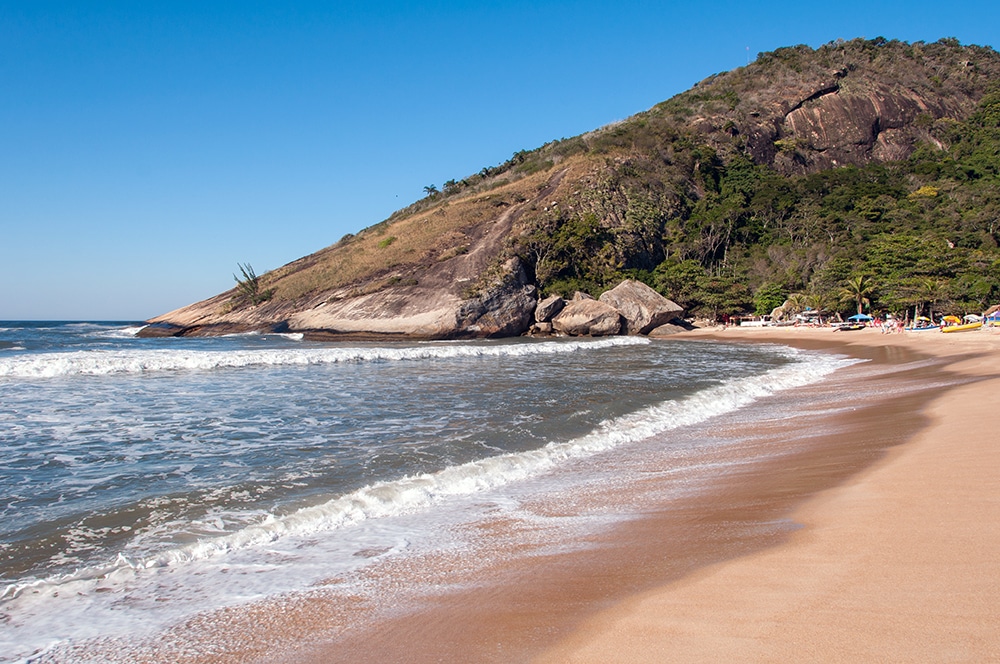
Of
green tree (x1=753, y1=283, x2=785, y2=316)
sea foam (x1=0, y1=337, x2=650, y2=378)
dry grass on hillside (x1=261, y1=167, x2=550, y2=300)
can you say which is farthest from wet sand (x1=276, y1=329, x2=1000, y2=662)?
green tree (x1=753, y1=283, x2=785, y2=316)

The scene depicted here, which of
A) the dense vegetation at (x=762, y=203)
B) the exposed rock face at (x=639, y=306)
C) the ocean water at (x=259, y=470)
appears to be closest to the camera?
the ocean water at (x=259, y=470)

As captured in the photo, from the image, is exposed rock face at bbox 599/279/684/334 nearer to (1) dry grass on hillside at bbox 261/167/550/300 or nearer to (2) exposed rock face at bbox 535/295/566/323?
(2) exposed rock face at bbox 535/295/566/323

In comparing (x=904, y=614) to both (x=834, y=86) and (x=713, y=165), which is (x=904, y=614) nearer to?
(x=713, y=165)

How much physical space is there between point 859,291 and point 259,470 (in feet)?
166

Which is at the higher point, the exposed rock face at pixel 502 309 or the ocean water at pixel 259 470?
the exposed rock face at pixel 502 309

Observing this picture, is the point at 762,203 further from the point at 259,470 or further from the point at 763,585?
the point at 763,585

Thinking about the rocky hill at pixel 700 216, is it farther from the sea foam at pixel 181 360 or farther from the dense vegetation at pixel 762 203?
the sea foam at pixel 181 360

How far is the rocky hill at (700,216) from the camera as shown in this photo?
47.4 metres

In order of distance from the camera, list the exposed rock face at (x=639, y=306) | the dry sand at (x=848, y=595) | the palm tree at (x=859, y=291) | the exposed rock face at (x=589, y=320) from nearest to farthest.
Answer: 1. the dry sand at (x=848, y=595)
2. the exposed rock face at (x=589, y=320)
3. the exposed rock face at (x=639, y=306)
4. the palm tree at (x=859, y=291)

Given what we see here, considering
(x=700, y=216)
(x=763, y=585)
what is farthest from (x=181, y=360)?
(x=700, y=216)

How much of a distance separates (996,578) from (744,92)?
10139 centimetres

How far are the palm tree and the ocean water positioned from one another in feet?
115

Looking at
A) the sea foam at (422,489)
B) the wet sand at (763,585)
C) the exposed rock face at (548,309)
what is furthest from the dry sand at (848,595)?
the exposed rock face at (548,309)

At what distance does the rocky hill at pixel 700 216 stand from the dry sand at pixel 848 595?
40.0m
